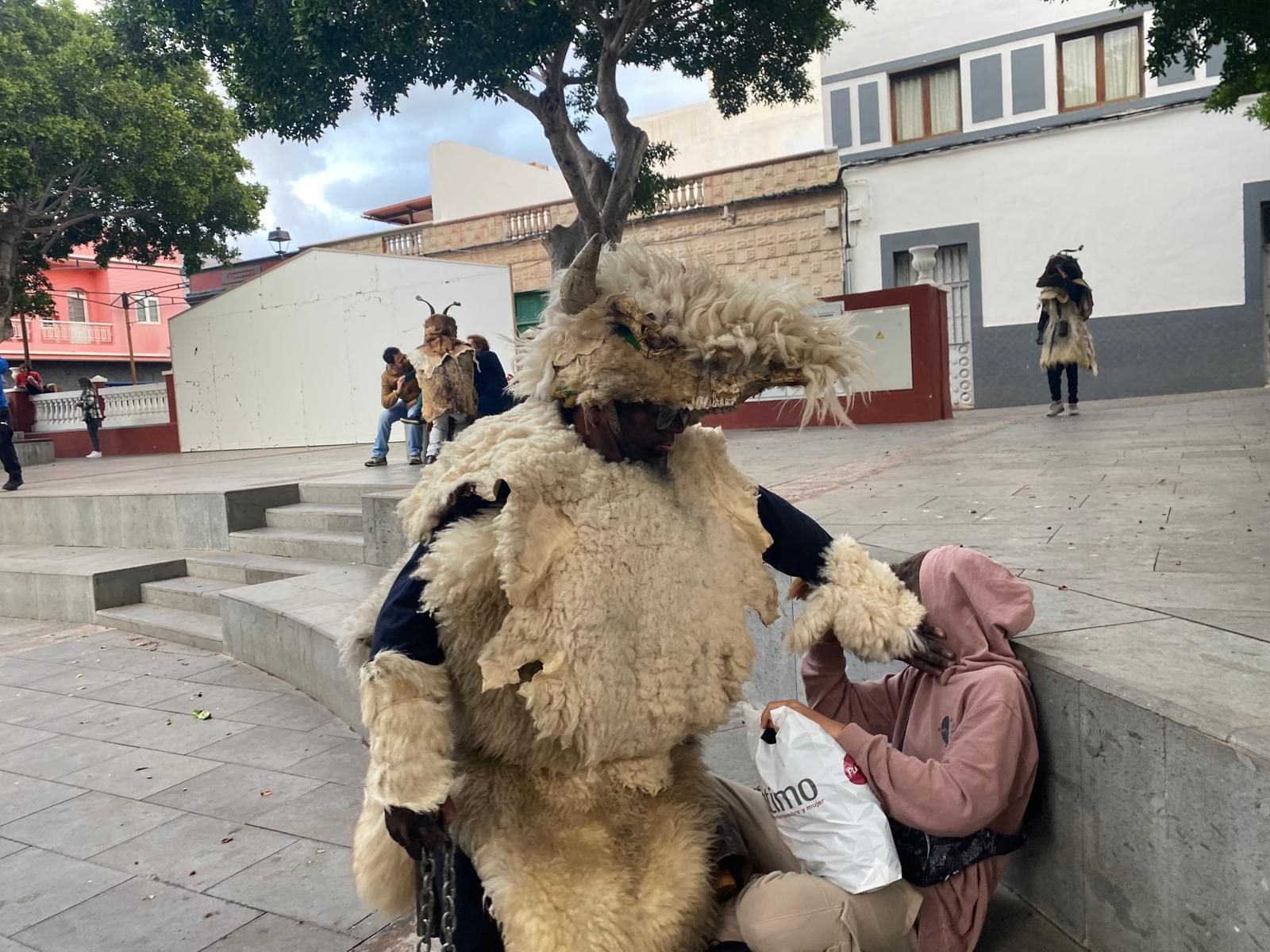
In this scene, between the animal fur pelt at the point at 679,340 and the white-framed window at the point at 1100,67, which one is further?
the white-framed window at the point at 1100,67

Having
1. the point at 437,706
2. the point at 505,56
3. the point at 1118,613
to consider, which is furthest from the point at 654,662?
the point at 505,56

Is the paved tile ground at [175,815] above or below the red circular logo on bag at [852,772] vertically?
below

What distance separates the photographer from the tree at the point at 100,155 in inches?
579

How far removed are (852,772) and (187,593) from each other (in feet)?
20.8

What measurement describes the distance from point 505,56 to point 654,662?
31.4ft

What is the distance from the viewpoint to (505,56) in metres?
9.89

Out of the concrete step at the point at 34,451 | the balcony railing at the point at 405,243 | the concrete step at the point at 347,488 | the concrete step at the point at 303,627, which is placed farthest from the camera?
the balcony railing at the point at 405,243

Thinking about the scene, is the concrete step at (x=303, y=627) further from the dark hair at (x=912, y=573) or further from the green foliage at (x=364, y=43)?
the green foliage at (x=364, y=43)

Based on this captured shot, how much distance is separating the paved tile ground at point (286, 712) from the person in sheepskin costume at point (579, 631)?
0.87 m

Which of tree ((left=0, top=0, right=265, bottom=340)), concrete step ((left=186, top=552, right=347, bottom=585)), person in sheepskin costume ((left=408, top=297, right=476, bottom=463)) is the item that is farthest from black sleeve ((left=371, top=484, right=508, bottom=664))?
tree ((left=0, top=0, right=265, bottom=340))

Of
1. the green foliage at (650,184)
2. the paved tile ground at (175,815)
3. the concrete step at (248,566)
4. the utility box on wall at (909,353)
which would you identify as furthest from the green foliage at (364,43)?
the paved tile ground at (175,815)

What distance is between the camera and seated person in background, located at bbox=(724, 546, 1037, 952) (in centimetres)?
183

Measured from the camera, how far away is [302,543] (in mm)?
7047

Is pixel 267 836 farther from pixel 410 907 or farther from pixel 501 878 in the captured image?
pixel 501 878
